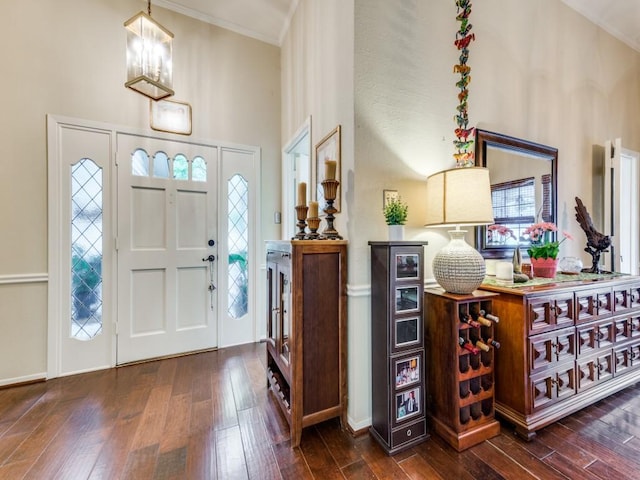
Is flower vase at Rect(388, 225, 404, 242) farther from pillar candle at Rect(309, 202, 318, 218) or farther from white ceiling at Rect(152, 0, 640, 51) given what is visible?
white ceiling at Rect(152, 0, 640, 51)

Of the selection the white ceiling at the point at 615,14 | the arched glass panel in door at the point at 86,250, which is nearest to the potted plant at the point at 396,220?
the arched glass panel in door at the point at 86,250

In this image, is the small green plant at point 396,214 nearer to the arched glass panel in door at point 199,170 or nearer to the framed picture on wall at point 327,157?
the framed picture on wall at point 327,157

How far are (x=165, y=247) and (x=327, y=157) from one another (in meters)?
1.80

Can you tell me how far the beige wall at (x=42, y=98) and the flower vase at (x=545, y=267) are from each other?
10.3 ft

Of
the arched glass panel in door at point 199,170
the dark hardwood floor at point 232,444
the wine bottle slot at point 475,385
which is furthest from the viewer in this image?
the arched glass panel in door at point 199,170

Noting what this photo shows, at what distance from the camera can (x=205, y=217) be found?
2.68 meters

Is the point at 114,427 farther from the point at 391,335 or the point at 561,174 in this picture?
the point at 561,174

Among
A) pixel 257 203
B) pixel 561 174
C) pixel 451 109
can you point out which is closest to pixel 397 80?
pixel 451 109

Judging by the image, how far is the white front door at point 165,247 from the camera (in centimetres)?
239

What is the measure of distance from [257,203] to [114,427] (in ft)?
6.89

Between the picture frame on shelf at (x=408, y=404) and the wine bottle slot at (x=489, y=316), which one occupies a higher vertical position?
the wine bottle slot at (x=489, y=316)

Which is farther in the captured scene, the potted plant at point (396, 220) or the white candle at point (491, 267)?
the white candle at point (491, 267)

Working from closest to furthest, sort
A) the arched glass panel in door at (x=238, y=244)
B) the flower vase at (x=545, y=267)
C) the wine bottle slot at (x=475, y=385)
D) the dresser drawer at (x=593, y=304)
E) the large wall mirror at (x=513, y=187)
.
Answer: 1. the wine bottle slot at (x=475, y=385)
2. the dresser drawer at (x=593, y=304)
3. the flower vase at (x=545, y=267)
4. the large wall mirror at (x=513, y=187)
5. the arched glass panel in door at (x=238, y=244)

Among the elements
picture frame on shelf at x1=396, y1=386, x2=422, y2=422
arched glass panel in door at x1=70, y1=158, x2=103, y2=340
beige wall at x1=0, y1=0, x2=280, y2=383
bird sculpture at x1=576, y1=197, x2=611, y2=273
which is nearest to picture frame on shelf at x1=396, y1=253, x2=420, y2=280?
picture frame on shelf at x1=396, y1=386, x2=422, y2=422
